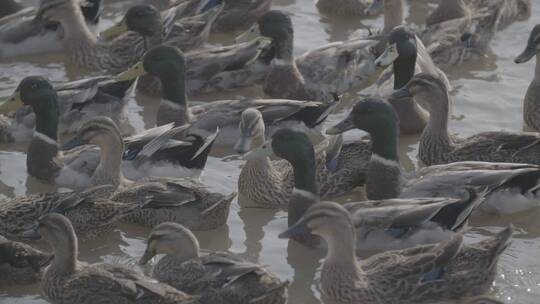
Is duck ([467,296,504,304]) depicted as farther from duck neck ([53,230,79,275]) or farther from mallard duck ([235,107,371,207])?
mallard duck ([235,107,371,207])

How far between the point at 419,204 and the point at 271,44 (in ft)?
11.2

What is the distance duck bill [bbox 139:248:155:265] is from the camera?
320 inches

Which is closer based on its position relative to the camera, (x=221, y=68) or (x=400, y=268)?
(x=400, y=268)

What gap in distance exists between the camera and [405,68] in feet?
35.4

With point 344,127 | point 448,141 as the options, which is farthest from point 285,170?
point 448,141

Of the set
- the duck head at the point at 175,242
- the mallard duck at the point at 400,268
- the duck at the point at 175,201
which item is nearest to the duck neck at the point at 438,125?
the duck at the point at 175,201

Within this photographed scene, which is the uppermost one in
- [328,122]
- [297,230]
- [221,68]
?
[297,230]

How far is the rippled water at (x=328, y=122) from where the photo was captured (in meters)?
8.41

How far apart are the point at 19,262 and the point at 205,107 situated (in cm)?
292

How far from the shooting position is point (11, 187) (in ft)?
32.2

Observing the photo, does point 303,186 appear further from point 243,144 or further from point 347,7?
point 347,7

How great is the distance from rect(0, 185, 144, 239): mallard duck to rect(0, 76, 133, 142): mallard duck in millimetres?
1662

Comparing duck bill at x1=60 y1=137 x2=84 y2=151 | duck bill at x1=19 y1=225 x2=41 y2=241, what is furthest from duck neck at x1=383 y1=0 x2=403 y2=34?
duck bill at x1=19 y1=225 x2=41 y2=241

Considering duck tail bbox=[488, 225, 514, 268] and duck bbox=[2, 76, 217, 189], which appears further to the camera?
duck bbox=[2, 76, 217, 189]
